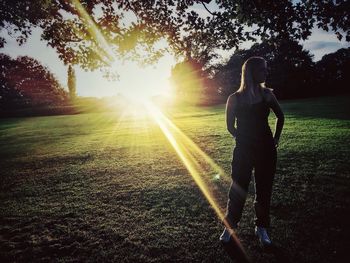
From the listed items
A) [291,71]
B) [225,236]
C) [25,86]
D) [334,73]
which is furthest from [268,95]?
[25,86]

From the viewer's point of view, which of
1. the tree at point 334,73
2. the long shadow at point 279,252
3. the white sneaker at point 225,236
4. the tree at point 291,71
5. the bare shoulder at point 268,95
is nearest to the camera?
the long shadow at point 279,252

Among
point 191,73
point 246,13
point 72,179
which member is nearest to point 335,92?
point 191,73

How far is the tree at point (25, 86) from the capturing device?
180ft

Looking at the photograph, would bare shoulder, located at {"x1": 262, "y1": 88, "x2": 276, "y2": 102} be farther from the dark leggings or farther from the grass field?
the grass field

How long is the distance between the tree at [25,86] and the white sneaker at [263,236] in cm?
5765

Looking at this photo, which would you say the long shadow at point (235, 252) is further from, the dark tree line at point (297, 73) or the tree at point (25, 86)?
the tree at point (25, 86)

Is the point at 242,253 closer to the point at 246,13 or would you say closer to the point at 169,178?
the point at 169,178

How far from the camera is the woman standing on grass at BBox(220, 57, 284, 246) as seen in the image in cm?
358

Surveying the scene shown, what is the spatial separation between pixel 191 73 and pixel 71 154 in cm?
5131

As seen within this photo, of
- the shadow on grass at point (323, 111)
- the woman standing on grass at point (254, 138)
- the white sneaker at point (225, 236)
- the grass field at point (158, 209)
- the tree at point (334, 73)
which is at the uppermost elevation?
the tree at point (334, 73)

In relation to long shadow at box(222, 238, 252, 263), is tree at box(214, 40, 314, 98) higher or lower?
higher

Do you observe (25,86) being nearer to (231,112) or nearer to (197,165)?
(197,165)

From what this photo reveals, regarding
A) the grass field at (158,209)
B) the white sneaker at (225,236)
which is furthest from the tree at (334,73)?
the white sneaker at (225,236)

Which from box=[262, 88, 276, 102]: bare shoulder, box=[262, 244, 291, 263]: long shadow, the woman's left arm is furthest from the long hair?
box=[262, 244, 291, 263]: long shadow
